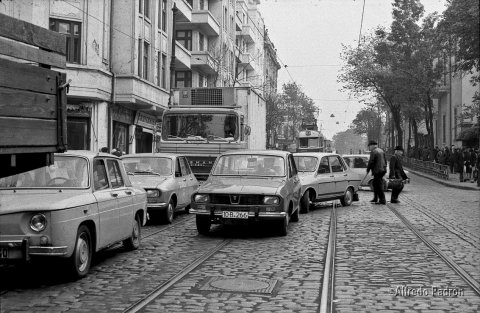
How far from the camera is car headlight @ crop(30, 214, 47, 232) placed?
6.30 metres

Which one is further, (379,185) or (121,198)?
(379,185)

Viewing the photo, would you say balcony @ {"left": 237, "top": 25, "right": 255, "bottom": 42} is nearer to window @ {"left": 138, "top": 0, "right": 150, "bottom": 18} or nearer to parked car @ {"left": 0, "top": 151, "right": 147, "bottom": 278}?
window @ {"left": 138, "top": 0, "right": 150, "bottom": 18}

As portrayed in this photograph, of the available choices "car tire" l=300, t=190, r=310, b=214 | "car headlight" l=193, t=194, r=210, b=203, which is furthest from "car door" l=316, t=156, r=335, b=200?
"car headlight" l=193, t=194, r=210, b=203

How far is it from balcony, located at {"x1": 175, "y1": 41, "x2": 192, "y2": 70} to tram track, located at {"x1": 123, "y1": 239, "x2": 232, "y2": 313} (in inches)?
1147

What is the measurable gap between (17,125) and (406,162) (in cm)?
5434

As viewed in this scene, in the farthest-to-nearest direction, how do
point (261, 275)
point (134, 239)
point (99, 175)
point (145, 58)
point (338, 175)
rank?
1. point (145, 58)
2. point (338, 175)
3. point (134, 239)
4. point (99, 175)
5. point (261, 275)

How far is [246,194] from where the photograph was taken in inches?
407

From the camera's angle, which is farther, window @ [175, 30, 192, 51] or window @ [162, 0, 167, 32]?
window @ [175, 30, 192, 51]

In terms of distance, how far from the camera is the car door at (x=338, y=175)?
16750mm

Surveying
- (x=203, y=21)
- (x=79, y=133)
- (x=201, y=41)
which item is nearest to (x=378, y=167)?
(x=79, y=133)

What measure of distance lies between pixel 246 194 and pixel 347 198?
7.76 metres

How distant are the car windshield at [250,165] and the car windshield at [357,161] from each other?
14061 millimetres

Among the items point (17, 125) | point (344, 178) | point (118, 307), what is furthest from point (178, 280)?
point (344, 178)

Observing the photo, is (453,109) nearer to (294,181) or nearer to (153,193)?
(294,181)
